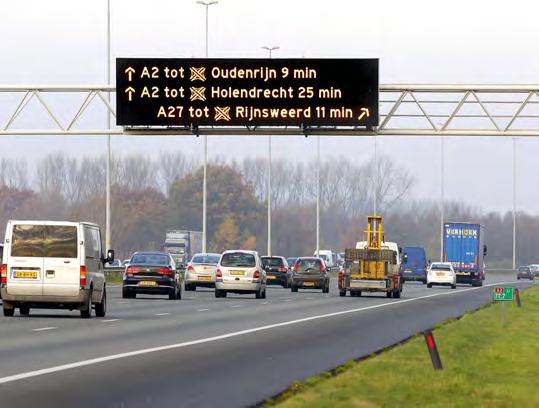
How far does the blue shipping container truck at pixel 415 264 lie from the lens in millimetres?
96306

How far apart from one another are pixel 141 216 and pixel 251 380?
131 meters

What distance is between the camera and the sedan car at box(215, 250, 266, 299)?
53.0 meters

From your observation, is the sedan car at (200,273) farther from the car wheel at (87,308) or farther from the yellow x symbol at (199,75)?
the car wheel at (87,308)

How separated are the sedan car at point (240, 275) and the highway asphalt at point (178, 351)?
11.7 meters

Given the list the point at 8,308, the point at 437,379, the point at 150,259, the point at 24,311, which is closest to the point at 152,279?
the point at 150,259

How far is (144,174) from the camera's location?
15238 centimetres

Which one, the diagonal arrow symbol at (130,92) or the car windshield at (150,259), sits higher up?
the diagonal arrow symbol at (130,92)

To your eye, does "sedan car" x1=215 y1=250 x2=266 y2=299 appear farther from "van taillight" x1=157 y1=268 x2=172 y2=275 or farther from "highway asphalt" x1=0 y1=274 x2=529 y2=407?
"highway asphalt" x1=0 y1=274 x2=529 y2=407

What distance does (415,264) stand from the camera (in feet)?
319

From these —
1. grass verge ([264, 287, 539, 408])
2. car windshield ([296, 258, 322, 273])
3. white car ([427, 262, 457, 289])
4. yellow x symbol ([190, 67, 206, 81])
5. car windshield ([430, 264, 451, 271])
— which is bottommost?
white car ([427, 262, 457, 289])

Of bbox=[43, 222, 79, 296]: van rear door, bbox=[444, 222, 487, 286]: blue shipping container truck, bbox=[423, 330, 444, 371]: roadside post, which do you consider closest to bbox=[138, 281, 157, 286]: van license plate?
bbox=[43, 222, 79, 296]: van rear door

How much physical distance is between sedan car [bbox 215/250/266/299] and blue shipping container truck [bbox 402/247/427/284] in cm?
4316

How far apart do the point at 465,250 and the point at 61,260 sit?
2375 inches

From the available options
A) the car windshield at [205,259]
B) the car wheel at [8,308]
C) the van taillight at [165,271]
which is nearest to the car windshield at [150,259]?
the van taillight at [165,271]
